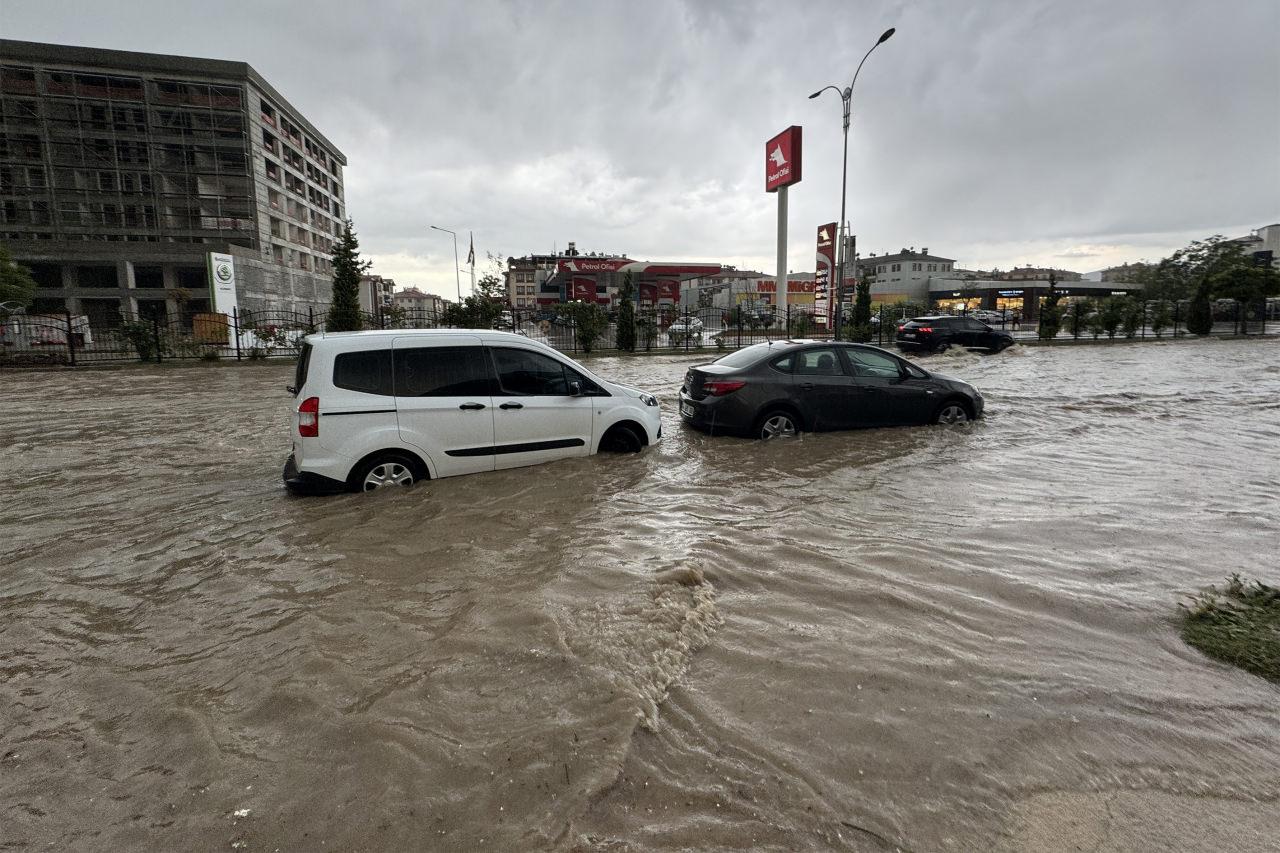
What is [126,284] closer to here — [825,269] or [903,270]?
[825,269]

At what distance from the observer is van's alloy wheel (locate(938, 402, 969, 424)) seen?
373 inches

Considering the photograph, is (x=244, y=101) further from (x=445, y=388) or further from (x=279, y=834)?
(x=279, y=834)

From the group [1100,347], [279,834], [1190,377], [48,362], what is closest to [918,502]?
[279,834]

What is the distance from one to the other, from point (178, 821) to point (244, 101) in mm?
65126

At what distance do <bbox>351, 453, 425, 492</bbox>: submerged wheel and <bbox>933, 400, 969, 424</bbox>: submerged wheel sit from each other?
23.9 ft

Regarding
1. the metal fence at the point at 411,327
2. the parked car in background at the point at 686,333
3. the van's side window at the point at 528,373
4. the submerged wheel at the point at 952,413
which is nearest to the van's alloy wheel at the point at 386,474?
the van's side window at the point at 528,373

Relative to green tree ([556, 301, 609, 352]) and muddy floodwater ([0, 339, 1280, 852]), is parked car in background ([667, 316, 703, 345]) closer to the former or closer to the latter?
green tree ([556, 301, 609, 352])

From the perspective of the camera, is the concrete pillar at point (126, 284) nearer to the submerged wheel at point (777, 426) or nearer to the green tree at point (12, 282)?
the green tree at point (12, 282)

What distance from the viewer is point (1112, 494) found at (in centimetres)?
632

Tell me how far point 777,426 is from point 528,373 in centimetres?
359

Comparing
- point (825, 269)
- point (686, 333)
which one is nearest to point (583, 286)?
point (825, 269)

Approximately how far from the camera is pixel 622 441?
7555 mm

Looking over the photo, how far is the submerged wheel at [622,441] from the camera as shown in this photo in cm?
745

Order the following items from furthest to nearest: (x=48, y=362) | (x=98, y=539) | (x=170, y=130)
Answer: (x=170, y=130), (x=48, y=362), (x=98, y=539)
